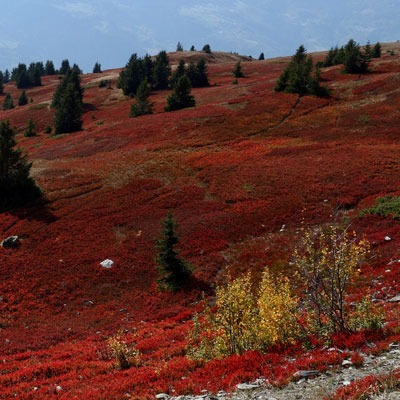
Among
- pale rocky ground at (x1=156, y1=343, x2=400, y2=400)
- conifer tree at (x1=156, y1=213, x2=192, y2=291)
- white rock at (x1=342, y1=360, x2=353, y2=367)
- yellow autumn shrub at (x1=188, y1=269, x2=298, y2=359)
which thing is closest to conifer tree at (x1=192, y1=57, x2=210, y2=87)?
conifer tree at (x1=156, y1=213, x2=192, y2=291)

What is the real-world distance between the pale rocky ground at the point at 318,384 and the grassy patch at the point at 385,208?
66.1ft

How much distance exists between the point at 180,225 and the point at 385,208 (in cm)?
1961

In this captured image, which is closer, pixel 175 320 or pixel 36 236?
pixel 175 320

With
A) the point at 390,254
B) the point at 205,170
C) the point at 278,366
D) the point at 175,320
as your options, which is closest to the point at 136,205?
the point at 205,170

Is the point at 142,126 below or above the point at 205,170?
above

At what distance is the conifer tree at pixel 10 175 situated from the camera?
3709cm

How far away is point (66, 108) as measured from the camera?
274 feet

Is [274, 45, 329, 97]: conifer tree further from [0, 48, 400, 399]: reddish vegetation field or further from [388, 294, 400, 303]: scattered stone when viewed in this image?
[388, 294, 400, 303]: scattered stone

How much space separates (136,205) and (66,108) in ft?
205

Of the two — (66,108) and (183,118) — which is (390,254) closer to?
(183,118)

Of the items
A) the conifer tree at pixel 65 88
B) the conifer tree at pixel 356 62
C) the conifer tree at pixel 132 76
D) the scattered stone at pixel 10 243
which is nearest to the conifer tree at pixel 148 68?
the conifer tree at pixel 132 76

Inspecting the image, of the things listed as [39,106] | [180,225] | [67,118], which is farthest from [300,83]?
[39,106]

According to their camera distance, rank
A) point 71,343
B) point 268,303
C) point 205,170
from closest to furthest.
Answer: point 268,303, point 71,343, point 205,170

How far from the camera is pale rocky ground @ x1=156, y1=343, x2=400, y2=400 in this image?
24.7 feet
